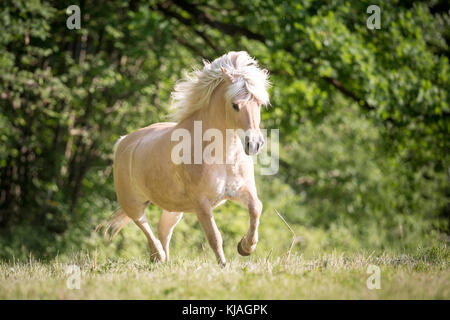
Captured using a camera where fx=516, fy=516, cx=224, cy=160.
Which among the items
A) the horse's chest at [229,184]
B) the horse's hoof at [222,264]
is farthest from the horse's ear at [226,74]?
the horse's hoof at [222,264]

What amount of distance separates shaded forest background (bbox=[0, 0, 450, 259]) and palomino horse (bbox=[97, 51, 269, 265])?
171 inches

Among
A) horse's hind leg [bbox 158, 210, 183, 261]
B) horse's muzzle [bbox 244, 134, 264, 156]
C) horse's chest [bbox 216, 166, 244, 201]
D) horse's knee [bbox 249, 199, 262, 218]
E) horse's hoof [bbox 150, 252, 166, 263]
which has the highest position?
horse's muzzle [bbox 244, 134, 264, 156]

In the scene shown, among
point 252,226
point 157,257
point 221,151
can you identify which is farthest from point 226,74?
point 157,257

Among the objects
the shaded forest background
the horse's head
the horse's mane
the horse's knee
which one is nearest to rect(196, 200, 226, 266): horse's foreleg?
the horse's knee

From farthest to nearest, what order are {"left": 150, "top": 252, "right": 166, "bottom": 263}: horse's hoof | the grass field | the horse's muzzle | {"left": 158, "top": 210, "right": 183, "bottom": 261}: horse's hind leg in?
{"left": 158, "top": 210, "right": 183, "bottom": 261}: horse's hind leg < {"left": 150, "top": 252, "right": 166, "bottom": 263}: horse's hoof < the horse's muzzle < the grass field

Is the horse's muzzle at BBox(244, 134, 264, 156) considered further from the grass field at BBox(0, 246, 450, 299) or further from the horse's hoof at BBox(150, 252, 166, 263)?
the horse's hoof at BBox(150, 252, 166, 263)

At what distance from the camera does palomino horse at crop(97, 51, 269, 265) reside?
15.0 ft

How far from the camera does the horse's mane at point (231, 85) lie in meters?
4.57

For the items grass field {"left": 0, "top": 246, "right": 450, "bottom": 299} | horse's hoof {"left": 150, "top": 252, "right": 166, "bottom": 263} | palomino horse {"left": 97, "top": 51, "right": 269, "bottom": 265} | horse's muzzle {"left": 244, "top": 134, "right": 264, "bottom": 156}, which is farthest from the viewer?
horse's hoof {"left": 150, "top": 252, "right": 166, "bottom": 263}

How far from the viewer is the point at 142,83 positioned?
37.8 feet

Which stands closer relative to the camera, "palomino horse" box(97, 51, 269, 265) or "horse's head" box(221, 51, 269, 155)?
"horse's head" box(221, 51, 269, 155)

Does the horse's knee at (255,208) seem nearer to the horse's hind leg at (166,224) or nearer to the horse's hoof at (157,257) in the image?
the horse's hoof at (157,257)

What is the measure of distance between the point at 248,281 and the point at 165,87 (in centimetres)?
824

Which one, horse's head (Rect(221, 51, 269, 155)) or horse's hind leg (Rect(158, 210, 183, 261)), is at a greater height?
horse's head (Rect(221, 51, 269, 155))
